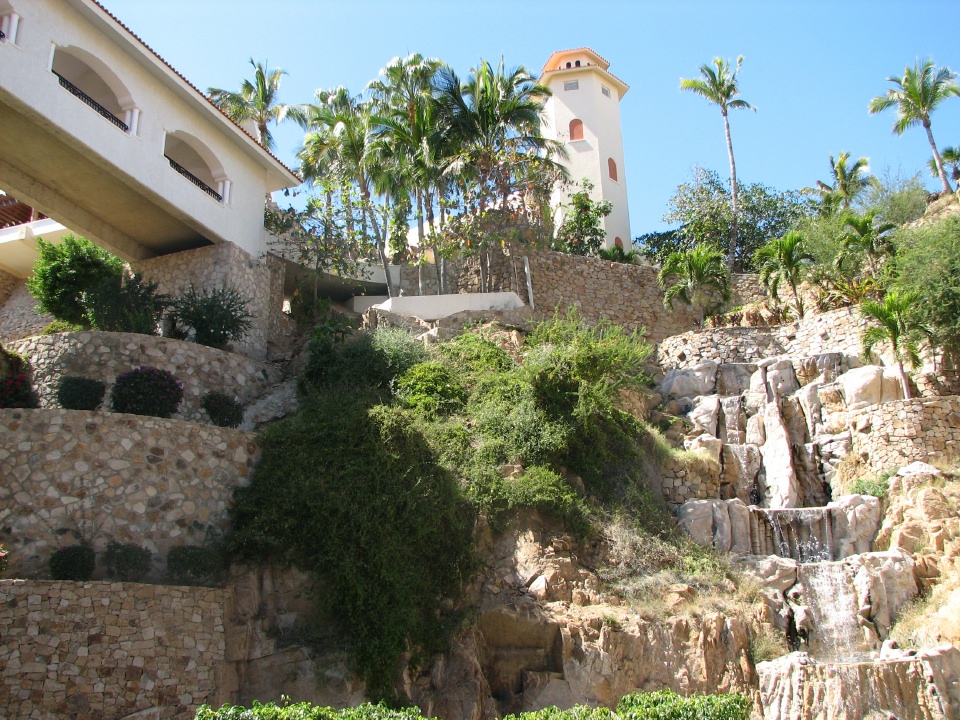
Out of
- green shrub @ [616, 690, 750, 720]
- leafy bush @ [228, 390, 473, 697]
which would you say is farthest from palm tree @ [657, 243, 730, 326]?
green shrub @ [616, 690, 750, 720]

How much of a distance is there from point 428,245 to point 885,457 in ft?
45.1

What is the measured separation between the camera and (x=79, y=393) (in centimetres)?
1619

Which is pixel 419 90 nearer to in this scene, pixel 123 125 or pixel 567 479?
pixel 123 125

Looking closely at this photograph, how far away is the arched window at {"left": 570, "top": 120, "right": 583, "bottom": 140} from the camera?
124 ft

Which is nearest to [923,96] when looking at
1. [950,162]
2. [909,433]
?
[950,162]

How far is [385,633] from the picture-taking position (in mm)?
13211

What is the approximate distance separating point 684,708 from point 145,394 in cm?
1089

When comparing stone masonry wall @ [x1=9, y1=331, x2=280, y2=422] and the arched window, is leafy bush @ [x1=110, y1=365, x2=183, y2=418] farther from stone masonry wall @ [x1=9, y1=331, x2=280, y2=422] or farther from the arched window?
the arched window

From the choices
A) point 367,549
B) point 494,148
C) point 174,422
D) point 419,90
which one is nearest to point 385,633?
point 367,549

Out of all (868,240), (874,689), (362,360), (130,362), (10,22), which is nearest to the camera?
(874,689)

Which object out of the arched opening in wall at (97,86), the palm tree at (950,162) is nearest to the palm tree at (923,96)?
the palm tree at (950,162)

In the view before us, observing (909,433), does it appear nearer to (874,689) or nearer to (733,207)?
(874,689)

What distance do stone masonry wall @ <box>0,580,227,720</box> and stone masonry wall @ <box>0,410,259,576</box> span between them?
1.31 m

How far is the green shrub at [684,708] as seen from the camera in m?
11.1
